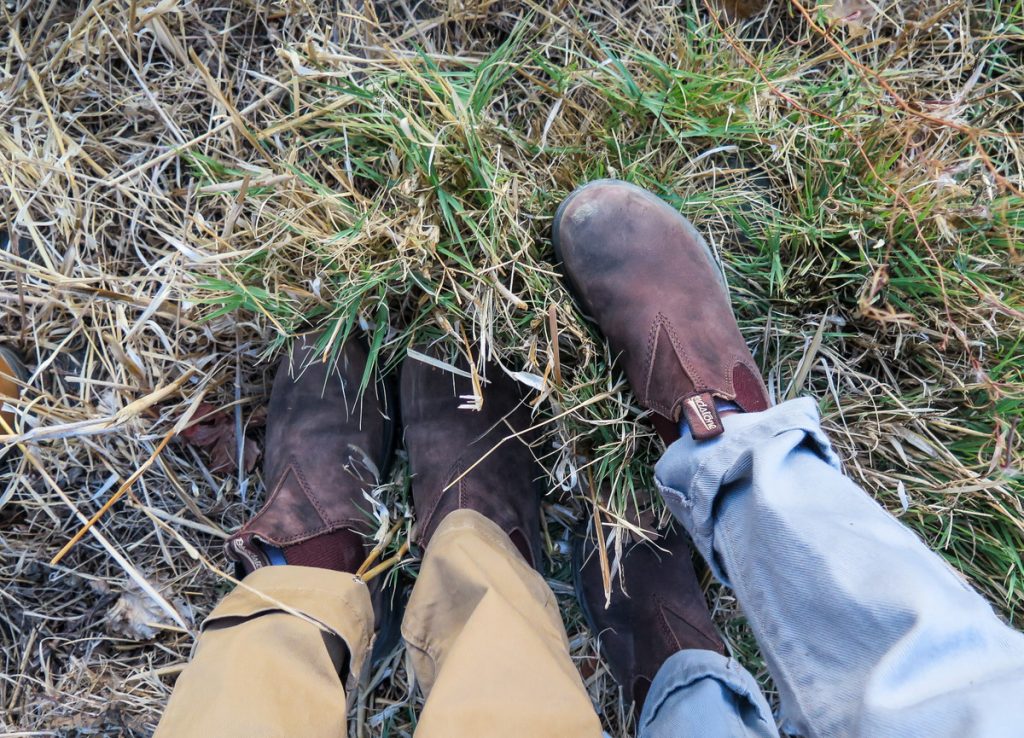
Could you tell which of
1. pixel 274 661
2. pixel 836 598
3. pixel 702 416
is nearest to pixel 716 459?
pixel 702 416

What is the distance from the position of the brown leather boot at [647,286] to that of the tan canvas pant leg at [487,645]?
381 millimetres

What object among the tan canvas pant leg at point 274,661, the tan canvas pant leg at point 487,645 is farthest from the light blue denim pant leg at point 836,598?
the tan canvas pant leg at point 274,661

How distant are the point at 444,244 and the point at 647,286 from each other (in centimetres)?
40

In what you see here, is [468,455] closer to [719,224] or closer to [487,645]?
[487,645]

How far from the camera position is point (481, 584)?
1.06 m

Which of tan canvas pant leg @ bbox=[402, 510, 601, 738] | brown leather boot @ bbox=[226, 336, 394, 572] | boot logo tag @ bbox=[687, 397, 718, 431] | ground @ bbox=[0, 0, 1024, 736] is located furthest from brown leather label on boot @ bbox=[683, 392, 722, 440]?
brown leather boot @ bbox=[226, 336, 394, 572]

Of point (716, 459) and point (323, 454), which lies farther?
point (323, 454)

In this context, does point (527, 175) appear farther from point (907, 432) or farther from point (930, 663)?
point (930, 663)

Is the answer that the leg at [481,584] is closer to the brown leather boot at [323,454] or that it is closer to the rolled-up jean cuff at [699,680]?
the brown leather boot at [323,454]

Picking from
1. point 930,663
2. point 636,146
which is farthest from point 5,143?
point 930,663

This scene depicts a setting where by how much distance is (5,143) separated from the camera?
1374 mm

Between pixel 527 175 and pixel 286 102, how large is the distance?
56 centimetres

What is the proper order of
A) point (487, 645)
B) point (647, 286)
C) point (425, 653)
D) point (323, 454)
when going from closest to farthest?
point (487, 645), point (425, 653), point (647, 286), point (323, 454)

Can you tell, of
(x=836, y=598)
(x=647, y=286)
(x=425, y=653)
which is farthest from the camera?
(x=647, y=286)
